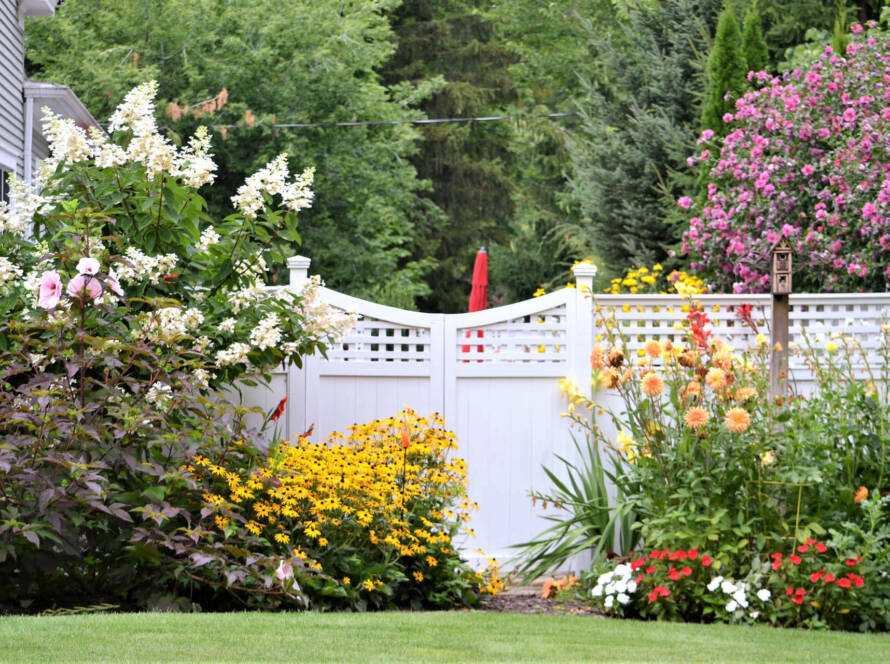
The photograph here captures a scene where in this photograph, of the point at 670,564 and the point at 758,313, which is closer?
the point at 670,564

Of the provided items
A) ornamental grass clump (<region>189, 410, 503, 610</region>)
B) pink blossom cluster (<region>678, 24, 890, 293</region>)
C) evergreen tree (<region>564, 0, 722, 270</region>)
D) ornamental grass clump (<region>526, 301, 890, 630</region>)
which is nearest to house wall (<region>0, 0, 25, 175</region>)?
pink blossom cluster (<region>678, 24, 890, 293</region>)

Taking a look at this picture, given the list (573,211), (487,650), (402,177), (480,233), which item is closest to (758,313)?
(487,650)

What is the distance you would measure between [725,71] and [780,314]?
334 inches

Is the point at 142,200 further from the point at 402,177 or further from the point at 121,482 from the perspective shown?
the point at 402,177

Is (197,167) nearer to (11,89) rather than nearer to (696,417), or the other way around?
(696,417)

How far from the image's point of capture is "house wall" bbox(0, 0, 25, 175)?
38.3 ft

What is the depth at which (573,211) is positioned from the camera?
73.0 ft

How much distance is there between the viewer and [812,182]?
11.1 metres

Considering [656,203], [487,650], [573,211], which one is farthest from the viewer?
[573,211]

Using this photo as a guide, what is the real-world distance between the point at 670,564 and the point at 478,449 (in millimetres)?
1641

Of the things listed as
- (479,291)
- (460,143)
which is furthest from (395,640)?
(460,143)

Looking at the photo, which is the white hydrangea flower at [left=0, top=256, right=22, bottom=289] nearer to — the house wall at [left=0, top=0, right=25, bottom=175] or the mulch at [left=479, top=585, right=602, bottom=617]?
the mulch at [left=479, top=585, right=602, bottom=617]

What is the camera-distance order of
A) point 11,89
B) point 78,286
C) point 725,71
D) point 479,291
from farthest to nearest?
1. point 725,71
2. point 479,291
3. point 11,89
4. point 78,286

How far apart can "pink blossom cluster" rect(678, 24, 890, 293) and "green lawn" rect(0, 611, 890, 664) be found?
5.36 m
